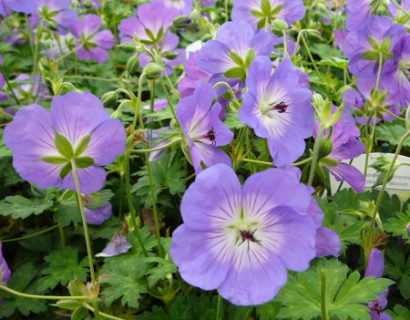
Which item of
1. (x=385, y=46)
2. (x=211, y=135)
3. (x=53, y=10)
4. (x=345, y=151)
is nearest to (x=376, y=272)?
(x=345, y=151)

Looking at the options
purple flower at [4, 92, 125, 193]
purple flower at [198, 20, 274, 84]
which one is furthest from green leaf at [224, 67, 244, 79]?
purple flower at [4, 92, 125, 193]

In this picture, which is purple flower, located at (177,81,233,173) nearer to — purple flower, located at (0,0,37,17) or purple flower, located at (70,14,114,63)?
purple flower, located at (0,0,37,17)

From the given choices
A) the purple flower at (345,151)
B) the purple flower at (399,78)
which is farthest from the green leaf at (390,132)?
the purple flower at (345,151)

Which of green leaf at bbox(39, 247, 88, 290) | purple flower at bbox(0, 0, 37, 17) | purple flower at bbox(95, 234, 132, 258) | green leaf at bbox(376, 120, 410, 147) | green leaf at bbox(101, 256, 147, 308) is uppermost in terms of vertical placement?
purple flower at bbox(0, 0, 37, 17)

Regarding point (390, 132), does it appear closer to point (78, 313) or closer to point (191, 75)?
point (191, 75)

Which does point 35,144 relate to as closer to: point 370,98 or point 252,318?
point 252,318

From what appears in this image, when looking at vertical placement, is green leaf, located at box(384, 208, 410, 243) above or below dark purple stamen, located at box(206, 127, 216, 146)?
below
